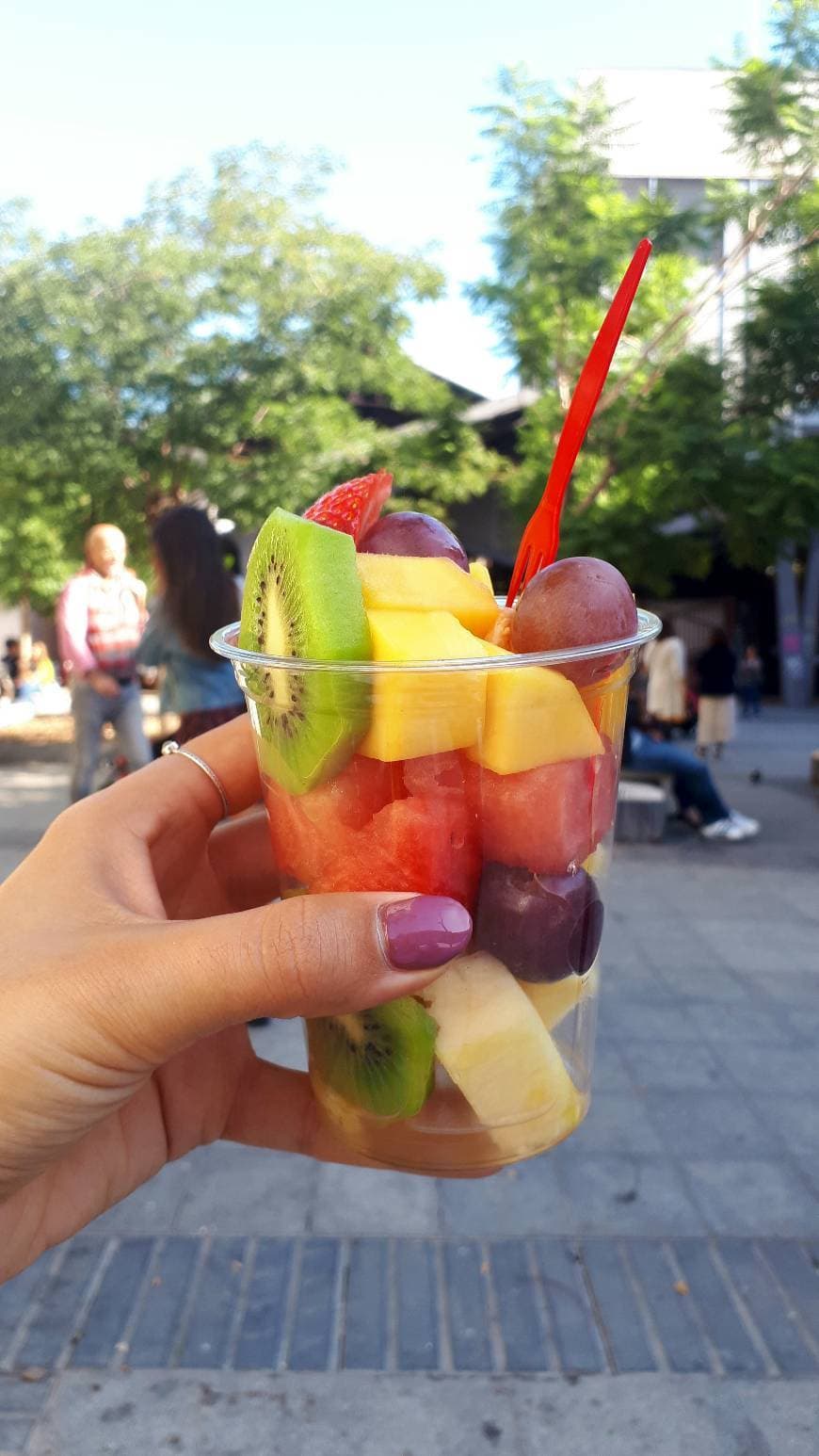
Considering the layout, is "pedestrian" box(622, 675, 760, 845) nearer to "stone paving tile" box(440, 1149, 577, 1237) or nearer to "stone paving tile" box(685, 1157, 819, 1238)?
"stone paving tile" box(685, 1157, 819, 1238)

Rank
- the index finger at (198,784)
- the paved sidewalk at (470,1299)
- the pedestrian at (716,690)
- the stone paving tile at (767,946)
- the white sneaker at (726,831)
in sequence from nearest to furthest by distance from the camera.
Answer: the index finger at (198,784) < the paved sidewalk at (470,1299) < the stone paving tile at (767,946) < the white sneaker at (726,831) < the pedestrian at (716,690)

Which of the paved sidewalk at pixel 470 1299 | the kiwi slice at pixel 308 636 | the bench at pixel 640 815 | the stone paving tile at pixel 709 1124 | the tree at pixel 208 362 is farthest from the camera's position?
the tree at pixel 208 362

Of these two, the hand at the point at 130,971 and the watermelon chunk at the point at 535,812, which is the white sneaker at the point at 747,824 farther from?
the watermelon chunk at the point at 535,812

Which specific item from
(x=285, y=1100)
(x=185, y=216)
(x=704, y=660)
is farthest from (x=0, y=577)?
(x=285, y=1100)

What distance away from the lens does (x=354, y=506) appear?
1.33 metres

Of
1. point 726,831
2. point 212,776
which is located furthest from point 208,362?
point 212,776

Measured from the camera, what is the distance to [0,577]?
14.5 metres

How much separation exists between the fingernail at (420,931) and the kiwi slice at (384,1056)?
12cm

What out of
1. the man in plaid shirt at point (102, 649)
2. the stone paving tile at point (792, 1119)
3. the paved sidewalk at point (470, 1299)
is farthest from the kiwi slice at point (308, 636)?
the man in plaid shirt at point (102, 649)

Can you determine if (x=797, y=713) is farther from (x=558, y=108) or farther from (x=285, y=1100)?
(x=285, y=1100)

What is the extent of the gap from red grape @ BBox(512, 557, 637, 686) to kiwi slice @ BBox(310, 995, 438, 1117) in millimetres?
427

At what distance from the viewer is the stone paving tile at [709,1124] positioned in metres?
3.57

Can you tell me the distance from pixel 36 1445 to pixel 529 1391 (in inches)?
43.5

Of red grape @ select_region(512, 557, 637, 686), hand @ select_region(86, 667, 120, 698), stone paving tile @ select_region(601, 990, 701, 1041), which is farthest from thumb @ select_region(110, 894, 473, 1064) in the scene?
hand @ select_region(86, 667, 120, 698)
